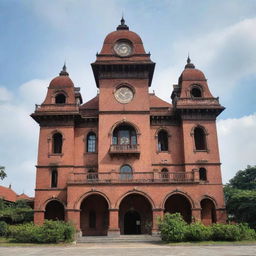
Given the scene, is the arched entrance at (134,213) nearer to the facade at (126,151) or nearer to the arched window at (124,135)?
the facade at (126,151)

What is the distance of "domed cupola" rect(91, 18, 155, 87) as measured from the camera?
109 feet

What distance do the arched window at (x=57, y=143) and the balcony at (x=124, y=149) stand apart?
18.4ft

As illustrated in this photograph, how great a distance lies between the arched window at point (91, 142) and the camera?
3262 cm

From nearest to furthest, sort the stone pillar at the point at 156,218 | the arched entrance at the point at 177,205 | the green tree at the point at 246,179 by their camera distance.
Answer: the stone pillar at the point at 156,218, the arched entrance at the point at 177,205, the green tree at the point at 246,179

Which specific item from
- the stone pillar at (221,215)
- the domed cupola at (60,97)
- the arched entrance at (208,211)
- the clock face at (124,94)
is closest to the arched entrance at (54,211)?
the domed cupola at (60,97)

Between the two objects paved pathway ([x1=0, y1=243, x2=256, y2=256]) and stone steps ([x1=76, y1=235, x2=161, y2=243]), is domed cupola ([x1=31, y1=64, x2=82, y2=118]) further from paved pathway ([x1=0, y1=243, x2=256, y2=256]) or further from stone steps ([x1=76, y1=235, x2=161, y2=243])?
paved pathway ([x1=0, y1=243, x2=256, y2=256])

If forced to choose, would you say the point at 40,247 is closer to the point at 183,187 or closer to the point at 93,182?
the point at 93,182

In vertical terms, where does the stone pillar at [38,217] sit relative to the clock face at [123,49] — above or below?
below

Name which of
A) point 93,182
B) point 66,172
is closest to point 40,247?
point 93,182

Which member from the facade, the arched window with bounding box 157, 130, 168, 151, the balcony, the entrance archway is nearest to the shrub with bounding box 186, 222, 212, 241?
the facade

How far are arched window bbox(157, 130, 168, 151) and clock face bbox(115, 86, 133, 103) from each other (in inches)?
188

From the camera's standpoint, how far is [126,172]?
29344 mm

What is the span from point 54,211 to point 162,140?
42.7ft

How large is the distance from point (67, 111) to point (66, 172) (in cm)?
610
